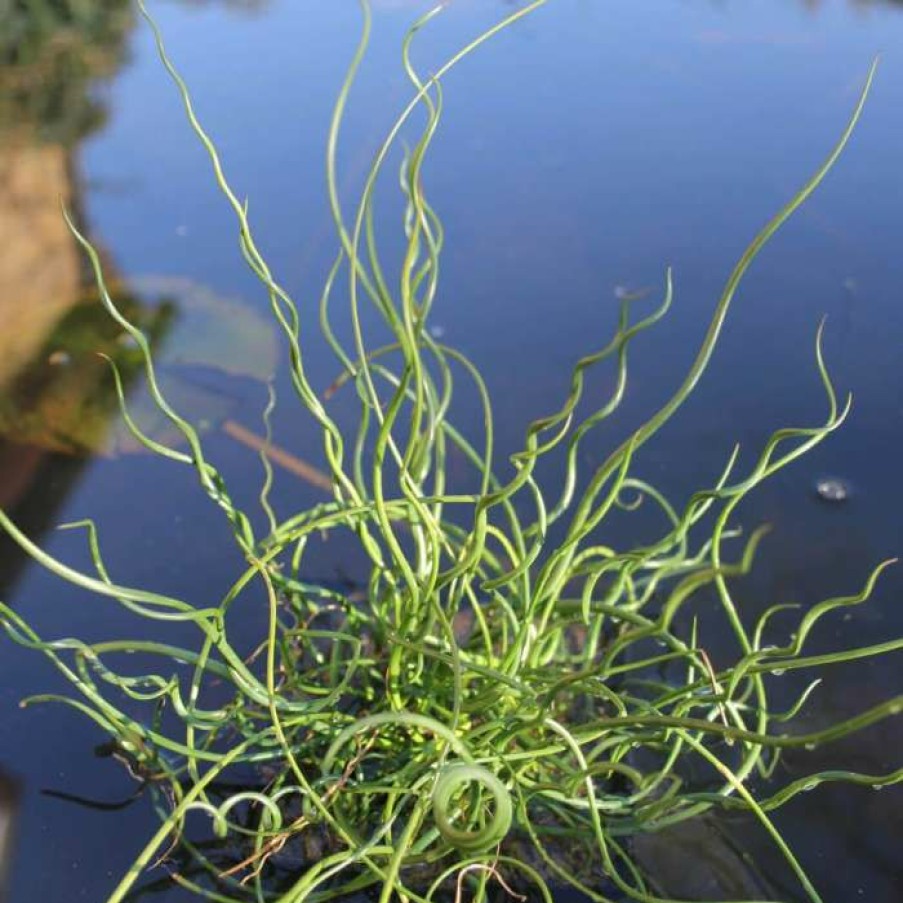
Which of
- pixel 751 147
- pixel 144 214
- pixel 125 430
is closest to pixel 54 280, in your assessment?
pixel 144 214

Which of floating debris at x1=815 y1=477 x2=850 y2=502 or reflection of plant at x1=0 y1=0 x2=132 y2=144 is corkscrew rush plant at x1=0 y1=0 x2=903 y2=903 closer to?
floating debris at x1=815 y1=477 x2=850 y2=502

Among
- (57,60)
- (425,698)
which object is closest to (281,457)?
(425,698)

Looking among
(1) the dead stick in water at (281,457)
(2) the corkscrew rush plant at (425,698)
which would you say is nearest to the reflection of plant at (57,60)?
(1) the dead stick in water at (281,457)

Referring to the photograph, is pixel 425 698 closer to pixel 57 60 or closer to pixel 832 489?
pixel 832 489

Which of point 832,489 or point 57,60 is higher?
point 57,60

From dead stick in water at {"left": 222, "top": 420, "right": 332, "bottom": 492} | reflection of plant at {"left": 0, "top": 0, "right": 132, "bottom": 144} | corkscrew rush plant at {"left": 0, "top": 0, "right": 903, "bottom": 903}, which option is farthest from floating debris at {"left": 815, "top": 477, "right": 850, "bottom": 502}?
reflection of plant at {"left": 0, "top": 0, "right": 132, "bottom": 144}

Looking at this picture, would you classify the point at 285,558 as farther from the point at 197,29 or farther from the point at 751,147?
the point at 197,29

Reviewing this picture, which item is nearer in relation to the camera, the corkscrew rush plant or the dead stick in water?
the corkscrew rush plant
